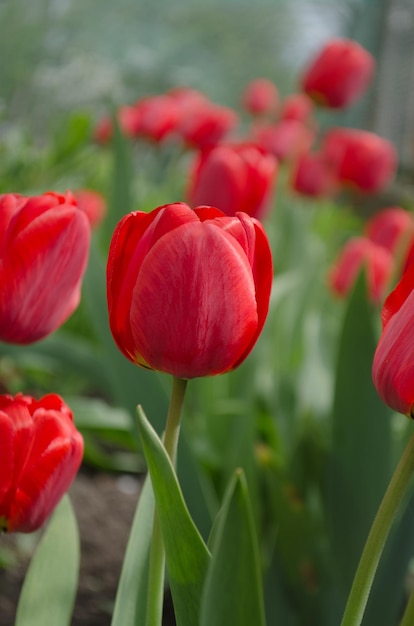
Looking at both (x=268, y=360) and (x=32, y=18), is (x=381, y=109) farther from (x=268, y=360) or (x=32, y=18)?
(x=268, y=360)

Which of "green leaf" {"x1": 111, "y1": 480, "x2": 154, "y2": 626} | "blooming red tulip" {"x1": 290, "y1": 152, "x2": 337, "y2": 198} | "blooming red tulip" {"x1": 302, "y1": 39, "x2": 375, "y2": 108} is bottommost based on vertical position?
"blooming red tulip" {"x1": 290, "y1": 152, "x2": 337, "y2": 198}

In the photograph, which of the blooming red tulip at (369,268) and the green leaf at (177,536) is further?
the blooming red tulip at (369,268)

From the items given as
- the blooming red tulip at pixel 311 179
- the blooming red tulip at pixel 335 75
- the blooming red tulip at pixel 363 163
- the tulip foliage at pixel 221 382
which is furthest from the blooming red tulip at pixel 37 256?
the blooming red tulip at pixel 311 179

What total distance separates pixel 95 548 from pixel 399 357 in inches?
36.9

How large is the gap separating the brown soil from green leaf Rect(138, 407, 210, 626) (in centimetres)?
59

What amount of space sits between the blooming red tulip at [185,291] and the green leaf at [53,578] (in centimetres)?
16

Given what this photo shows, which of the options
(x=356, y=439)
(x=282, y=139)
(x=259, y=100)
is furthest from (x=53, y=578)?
(x=259, y=100)

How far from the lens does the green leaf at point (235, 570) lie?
0.35m

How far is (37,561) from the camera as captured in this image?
463mm

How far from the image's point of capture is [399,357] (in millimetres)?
330

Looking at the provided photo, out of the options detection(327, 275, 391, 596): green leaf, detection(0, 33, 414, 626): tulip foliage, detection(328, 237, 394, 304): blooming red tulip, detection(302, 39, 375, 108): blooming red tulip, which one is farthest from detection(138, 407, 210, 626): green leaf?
detection(302, 39, 375, 108): blooming red tulip

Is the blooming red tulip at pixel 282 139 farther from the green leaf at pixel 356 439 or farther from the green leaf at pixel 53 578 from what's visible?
the green leaf at pixel 53 578

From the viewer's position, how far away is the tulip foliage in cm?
35

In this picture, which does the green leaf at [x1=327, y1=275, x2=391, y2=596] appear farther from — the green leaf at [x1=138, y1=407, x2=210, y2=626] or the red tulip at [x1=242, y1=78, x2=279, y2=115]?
the red tulip at [x1=242, y1=78, x2=279, y2=115]
